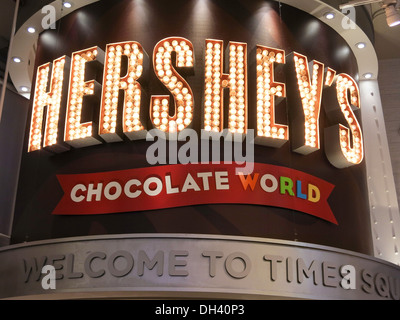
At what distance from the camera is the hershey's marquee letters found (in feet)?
22.8

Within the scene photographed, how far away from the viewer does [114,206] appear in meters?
6.74

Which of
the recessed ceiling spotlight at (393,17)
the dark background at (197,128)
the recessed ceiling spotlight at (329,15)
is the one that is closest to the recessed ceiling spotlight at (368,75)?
the dark background at (197,128)

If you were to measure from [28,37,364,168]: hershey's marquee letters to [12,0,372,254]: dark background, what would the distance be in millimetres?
151

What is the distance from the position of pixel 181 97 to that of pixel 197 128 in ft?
1.43

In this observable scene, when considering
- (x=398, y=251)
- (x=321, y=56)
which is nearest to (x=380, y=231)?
(x=398, y=251)

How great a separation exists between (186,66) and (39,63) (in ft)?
8.76

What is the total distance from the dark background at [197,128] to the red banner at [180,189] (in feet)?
0.31

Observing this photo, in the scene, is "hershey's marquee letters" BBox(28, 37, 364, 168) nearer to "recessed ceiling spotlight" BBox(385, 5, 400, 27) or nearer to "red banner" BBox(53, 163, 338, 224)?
"red banner" BBox(53, 163, 338, 224)

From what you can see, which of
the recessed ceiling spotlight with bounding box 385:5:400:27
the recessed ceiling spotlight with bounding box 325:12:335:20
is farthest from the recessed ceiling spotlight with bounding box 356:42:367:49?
the recessed ceiling spotlight with bounding box 325:12:335:20

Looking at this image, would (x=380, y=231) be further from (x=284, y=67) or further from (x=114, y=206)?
(x=114, y=206)

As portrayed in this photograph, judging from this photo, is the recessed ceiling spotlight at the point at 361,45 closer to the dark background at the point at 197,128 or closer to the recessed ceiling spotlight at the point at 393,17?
the dark background at the point at 197,128

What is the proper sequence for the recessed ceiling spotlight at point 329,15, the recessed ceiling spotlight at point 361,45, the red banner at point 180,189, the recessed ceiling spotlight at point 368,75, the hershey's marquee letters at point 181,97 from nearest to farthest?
1. the red banner at point 180,189
2. the hershey's marquee letters at point 181,97
3. the recessed ceiling spotlight at point 329,15
4. the recessed ceiling spotlight at point 361,45
5. the recessed ceiling spotlight at point 368,75

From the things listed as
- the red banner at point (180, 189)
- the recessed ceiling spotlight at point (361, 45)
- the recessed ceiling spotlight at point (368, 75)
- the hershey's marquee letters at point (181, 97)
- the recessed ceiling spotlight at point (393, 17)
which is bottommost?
the red banner at point (180, 189)

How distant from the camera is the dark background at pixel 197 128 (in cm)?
670
